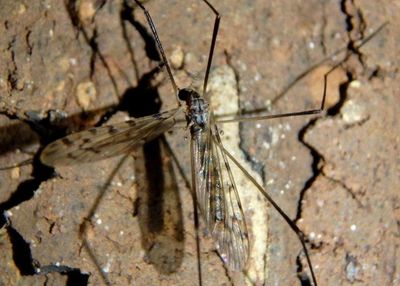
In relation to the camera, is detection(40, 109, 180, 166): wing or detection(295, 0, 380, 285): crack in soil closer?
detection(40, 109, 180, 166): wing

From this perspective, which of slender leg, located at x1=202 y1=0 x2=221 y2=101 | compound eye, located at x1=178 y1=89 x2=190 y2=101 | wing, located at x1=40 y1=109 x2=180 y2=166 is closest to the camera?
wing, located at x1=40 y1=109 x2=180 y2=166

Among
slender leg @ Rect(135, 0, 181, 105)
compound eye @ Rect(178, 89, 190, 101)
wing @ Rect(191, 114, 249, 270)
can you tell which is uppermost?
slender leg @ Rect(135, 0, 181, 105)

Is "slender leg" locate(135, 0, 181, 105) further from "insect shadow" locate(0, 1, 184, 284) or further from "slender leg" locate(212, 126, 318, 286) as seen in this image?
"slender leg" locate(212, 126, 318, 286)

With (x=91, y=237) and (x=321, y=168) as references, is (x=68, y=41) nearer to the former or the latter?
(x=91, y=237)

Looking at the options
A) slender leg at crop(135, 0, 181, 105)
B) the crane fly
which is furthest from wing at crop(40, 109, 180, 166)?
slender leg at crop(135, 0, 181, 105)

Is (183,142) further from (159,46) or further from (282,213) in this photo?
(282,213)

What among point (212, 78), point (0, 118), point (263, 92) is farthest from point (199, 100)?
point (0, 118)

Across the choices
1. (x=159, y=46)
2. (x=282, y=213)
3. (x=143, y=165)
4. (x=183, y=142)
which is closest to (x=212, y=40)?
(x=159, y=46)

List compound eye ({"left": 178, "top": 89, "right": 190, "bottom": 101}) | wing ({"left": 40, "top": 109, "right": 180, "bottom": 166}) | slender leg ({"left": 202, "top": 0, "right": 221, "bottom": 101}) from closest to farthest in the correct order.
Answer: wing ({"left": 40, "top": 109, "right": 180, "bottom": 166}) < slender leg ({"left": 202, "top": 0, "right": 221, "bottom": 101}) < compound eye ({"left": 178, "top": 89, "right": 190, "bottom": 101})
